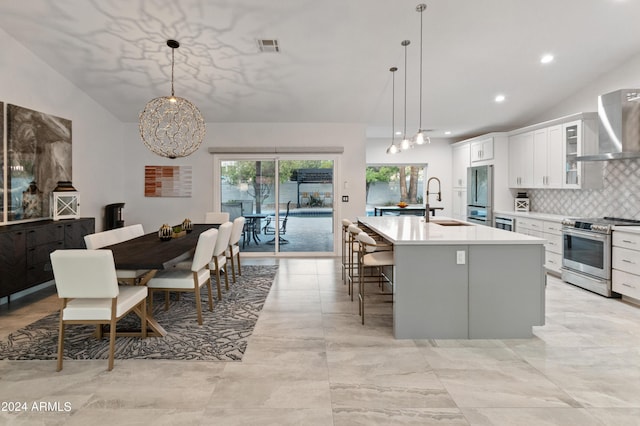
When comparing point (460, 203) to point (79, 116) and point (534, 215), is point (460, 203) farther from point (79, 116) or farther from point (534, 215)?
point (79, 116)

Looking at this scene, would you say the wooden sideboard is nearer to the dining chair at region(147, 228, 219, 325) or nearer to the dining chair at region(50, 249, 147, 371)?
the dining chair at region(147, 228, 219, 325)

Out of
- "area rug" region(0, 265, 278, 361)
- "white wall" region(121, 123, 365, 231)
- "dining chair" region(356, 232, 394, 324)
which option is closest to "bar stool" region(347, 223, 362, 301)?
"dining chair" region(356, 232, 394, 324)

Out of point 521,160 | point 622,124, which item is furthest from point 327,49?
point 521,160

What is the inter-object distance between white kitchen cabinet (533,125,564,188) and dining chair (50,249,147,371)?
19.3 feet

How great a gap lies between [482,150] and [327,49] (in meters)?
4.11

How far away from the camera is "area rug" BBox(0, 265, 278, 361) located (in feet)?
9.25

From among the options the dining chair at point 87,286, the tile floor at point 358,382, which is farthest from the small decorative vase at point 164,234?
the tile floor at point 358,382

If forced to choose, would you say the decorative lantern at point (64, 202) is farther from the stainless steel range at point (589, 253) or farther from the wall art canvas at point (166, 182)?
the stainless steel range at point (589, 253)

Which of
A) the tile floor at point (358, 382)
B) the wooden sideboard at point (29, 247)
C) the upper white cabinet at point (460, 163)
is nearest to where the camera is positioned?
the tile floor at point (358, 382)

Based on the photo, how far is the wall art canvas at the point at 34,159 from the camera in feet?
14.3

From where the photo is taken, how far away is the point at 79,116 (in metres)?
5.60

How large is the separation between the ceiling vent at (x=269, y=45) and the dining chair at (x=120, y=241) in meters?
2.63

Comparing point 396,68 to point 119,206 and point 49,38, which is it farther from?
point 119,206

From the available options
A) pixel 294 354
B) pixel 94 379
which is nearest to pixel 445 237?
pixel 294 354
